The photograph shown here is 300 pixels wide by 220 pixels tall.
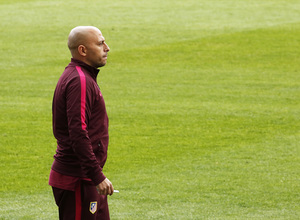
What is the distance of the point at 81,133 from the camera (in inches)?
162

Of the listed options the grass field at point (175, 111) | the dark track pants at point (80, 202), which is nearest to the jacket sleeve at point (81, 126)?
the dark track pants at point (80, 202)

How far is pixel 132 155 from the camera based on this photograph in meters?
9.26

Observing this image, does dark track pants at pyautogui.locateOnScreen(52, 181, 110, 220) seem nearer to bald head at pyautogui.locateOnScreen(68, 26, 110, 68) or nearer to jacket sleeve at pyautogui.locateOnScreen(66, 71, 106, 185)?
jacket sleeve at pyautogui.locateOnScreen(66, 71, 106, 185)

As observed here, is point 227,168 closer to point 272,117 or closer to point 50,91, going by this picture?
point 272,117

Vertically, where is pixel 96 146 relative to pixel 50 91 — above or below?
above

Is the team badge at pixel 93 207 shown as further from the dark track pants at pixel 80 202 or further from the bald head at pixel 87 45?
the bald head at pixel 87 45

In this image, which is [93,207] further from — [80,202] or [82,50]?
[82,50]

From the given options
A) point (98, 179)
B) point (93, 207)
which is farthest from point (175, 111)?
point (98, 179)

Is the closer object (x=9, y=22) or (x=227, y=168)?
(x=227, y=168)

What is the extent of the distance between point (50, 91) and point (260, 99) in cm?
436

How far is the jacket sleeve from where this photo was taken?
412 cm

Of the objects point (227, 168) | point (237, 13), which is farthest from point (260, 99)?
point (237, 13)

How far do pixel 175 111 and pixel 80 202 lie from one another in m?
7.83

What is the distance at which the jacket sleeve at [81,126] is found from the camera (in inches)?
162
